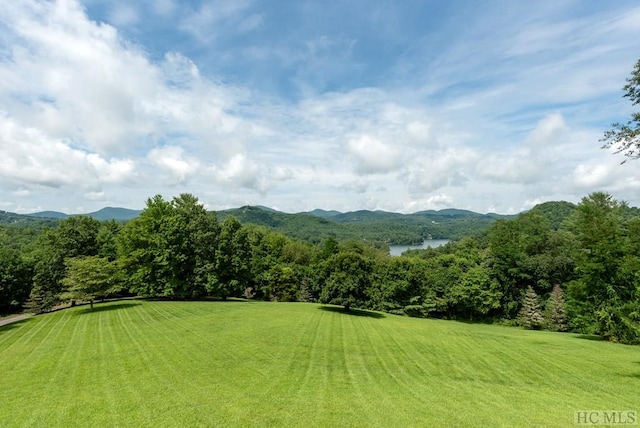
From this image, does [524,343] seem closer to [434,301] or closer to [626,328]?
[626,328]

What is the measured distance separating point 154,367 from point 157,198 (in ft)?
97.8

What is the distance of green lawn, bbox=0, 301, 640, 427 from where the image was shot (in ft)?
27.9

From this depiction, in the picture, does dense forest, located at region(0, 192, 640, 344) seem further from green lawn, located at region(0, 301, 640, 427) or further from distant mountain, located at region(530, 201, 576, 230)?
distant mountain, located at region(530, 201, 576, 230)

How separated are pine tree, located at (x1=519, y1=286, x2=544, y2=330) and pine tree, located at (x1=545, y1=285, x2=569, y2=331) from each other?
3.34 ft

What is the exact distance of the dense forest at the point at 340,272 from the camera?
27.0 m

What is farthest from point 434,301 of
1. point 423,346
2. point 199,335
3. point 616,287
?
point 199,335

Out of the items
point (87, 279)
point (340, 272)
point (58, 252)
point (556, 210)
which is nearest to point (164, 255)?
point (87, 279)

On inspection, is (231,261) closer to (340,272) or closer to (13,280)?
(340,272)

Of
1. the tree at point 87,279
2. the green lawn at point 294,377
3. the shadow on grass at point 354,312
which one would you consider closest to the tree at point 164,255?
the tree at point 87,279

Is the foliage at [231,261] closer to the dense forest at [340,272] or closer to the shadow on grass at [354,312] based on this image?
the dense forest at [340,272]

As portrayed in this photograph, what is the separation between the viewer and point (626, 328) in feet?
75.2

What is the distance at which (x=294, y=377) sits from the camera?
11.7m

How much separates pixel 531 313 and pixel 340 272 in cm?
2611

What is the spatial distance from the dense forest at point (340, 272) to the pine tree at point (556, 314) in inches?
4.4
